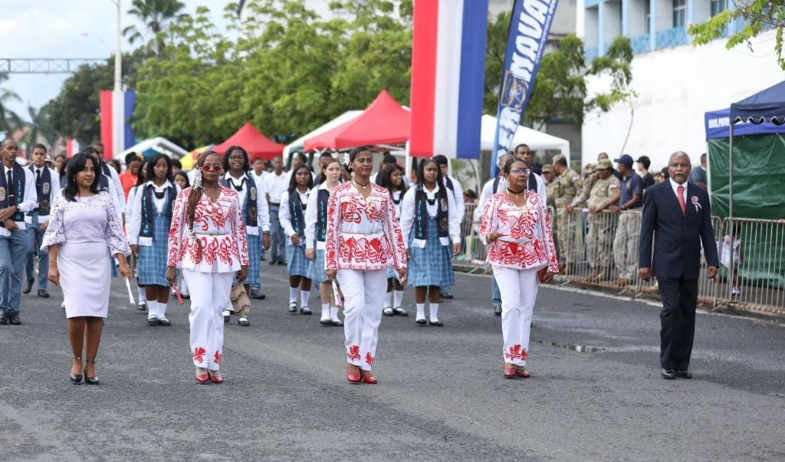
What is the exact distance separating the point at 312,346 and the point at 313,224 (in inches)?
53.8

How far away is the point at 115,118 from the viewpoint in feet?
148

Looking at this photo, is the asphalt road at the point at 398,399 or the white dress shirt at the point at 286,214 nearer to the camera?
the asphalt road at the point at 398,399

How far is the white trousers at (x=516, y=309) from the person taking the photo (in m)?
9.95

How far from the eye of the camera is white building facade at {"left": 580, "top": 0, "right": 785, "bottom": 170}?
32719 millimetres

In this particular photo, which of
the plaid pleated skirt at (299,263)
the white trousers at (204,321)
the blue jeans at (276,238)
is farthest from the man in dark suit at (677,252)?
the blue jeans at (276,238)

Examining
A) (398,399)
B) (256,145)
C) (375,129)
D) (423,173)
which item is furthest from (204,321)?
(256,145)

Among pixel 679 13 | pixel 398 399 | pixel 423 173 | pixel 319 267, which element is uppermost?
pixel 679 13

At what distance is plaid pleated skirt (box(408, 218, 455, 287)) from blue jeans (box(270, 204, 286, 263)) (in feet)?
30.0

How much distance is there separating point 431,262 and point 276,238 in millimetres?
9494

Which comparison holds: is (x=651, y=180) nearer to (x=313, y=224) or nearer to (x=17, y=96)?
(x=313, y=224)

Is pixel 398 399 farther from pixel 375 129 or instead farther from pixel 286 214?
pixel 375 129

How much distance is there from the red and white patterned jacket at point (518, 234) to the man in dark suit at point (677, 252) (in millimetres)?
795

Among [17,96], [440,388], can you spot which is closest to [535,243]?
[440,388]

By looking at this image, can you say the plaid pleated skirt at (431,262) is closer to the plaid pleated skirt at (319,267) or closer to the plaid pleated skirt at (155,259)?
the plaid pleated skirt at (319,267)
